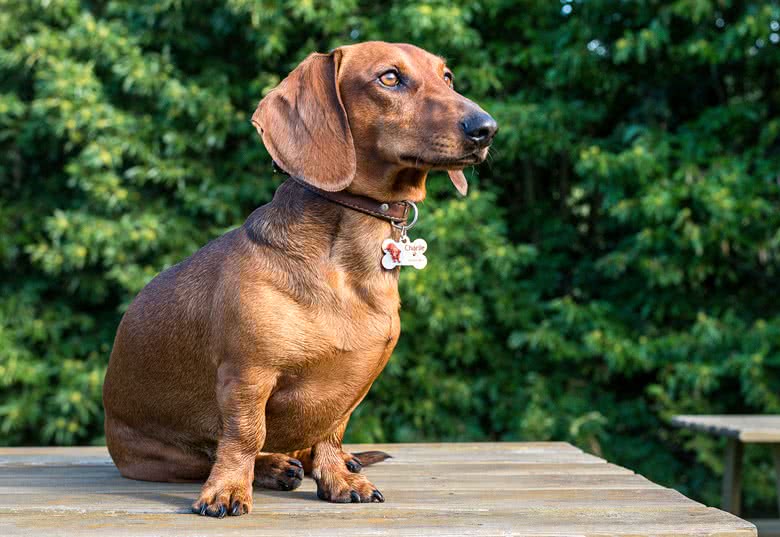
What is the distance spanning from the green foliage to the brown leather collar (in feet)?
12.5

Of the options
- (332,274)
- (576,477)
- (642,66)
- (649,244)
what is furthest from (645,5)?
(332,274)

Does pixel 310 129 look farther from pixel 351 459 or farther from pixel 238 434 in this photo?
pixel 351 459

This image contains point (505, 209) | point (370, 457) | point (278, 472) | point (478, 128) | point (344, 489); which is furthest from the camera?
point (505, 209)

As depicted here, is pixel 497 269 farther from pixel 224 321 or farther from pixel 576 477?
pixel 224 321

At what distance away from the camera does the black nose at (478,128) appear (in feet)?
7.02

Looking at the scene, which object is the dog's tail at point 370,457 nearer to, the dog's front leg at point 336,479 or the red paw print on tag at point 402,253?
the dog's front leg at point 336,479

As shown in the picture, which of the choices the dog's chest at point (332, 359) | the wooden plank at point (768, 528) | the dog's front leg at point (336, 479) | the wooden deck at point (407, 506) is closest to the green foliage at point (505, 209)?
the wooden plank at point (768, 528)

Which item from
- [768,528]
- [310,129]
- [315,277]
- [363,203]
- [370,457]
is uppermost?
[310,129]

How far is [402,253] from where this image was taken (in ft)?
7.63

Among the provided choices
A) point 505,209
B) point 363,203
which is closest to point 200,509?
point 363,203

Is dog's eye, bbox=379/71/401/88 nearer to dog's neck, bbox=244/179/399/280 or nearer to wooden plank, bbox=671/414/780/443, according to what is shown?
dog's neck, bbox=244/179/399/280

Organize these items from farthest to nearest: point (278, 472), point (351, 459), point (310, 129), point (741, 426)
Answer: point (741, 426) → point (351, 459) → point (278, 472) → point (310, 129)

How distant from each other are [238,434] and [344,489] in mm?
334

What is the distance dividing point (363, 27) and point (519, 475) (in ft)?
14.7
